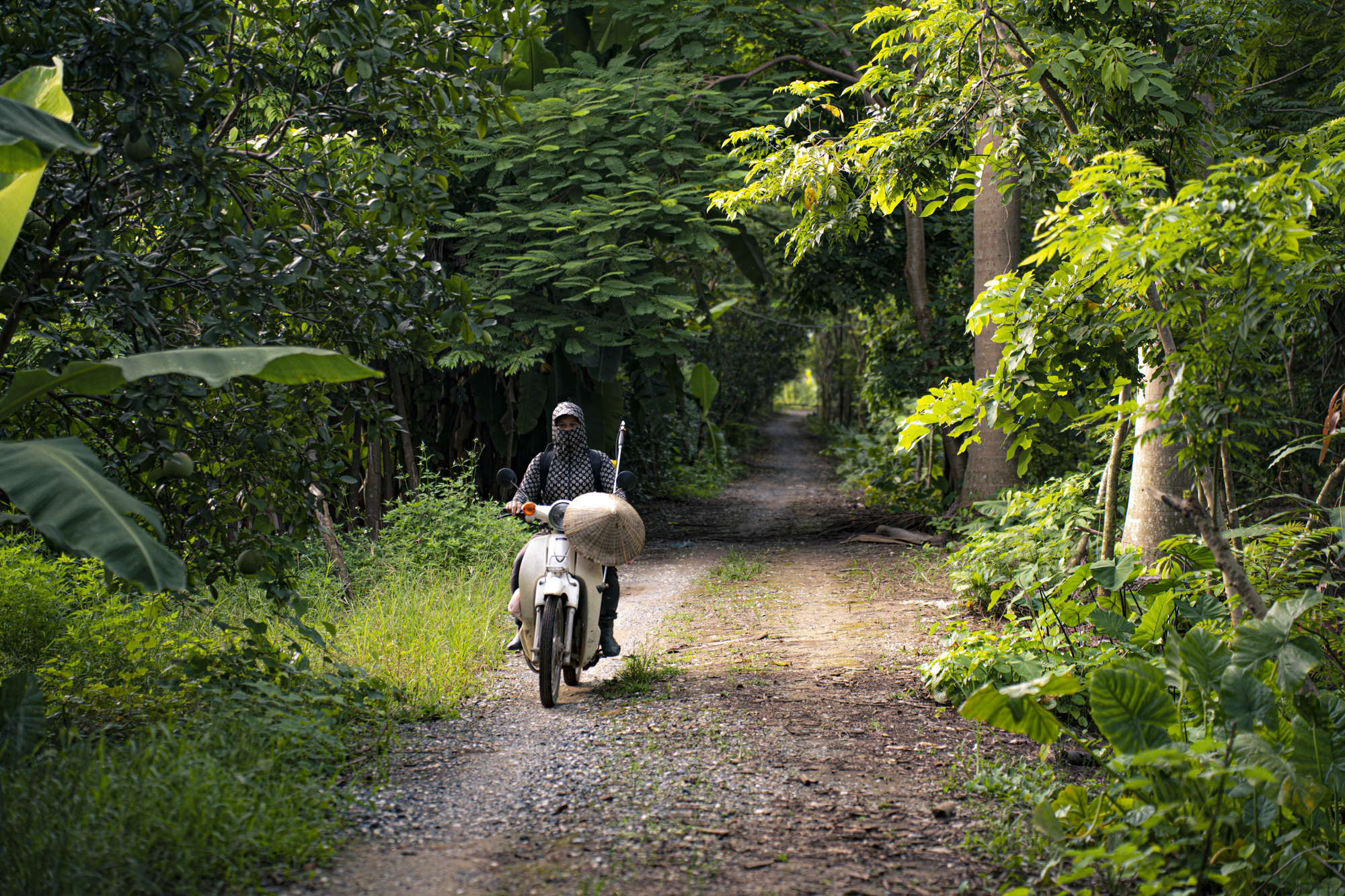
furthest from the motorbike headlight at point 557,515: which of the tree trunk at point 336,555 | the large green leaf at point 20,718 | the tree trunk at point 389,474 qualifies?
the tree trunk at point 389,474

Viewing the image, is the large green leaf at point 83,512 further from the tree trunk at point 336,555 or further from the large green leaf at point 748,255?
the large green leaf at point 748,255

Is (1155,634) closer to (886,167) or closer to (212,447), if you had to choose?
(886,167)

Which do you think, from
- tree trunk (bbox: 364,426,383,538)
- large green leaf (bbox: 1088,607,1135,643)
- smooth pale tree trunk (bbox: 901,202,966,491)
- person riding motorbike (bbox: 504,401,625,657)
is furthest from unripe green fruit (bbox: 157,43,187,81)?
smooth pale tree trunk (bbox: 901,202,966,491)

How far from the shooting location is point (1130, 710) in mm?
3406

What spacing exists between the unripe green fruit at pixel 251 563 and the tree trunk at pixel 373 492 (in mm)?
5927

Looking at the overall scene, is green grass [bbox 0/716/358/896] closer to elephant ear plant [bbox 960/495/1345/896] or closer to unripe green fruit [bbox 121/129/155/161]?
unripe green fruit [bbox 121/129/155/161]

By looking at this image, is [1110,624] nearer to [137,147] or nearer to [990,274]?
[137,147]

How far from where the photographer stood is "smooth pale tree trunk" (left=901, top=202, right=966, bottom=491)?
11.7 metres

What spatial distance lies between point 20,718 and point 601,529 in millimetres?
2796

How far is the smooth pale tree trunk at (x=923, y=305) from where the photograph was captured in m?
11.7

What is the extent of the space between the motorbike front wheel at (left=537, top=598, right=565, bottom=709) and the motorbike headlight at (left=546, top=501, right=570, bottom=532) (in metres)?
0.50

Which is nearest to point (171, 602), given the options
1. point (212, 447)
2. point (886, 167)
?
point (212, 447)

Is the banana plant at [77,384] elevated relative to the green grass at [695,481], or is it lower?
elevated

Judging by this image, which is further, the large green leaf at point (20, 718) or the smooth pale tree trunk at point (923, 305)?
the smooth pale tree trunk at point (923, 305)
